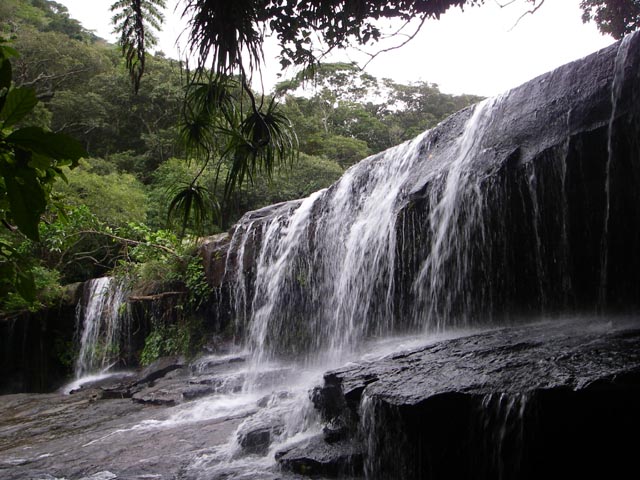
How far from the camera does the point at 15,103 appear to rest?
972 mm

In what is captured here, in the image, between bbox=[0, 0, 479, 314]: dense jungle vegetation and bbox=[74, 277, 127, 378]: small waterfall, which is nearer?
bbox=[74, 277, 127, 378]: small waterfall

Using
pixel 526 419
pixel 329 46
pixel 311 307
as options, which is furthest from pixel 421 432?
pixel 311 307

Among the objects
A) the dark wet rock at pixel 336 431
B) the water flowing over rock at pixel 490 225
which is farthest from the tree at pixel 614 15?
the dark wet rock at pixel 336 431

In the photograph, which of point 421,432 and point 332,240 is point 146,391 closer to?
point 332,240

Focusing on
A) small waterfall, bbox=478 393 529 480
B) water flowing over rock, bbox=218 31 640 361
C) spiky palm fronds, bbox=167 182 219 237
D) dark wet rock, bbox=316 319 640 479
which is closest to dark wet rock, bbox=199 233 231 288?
water flowing over rock, bbox=218 31 640 361

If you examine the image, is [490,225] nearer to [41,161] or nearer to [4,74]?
[41,161]

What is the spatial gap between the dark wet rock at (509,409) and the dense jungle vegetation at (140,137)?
8.12 meters

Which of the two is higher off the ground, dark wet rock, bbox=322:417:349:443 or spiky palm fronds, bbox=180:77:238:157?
spiky palm fronds, bbox=180:77:238:157

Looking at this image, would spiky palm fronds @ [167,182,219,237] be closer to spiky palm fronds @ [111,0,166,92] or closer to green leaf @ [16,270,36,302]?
spiky palm fronds @ [111,0,166,92]

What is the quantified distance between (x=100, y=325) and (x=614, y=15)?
13.4 m

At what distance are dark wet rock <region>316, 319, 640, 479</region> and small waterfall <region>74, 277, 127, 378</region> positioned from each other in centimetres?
950

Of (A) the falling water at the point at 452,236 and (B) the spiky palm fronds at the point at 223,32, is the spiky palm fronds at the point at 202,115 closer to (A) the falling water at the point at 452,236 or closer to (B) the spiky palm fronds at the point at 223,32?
(B) the spiky palm fronds at the point at 223,32

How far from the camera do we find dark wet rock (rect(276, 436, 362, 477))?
144 inches

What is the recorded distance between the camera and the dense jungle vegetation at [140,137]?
503 inches
